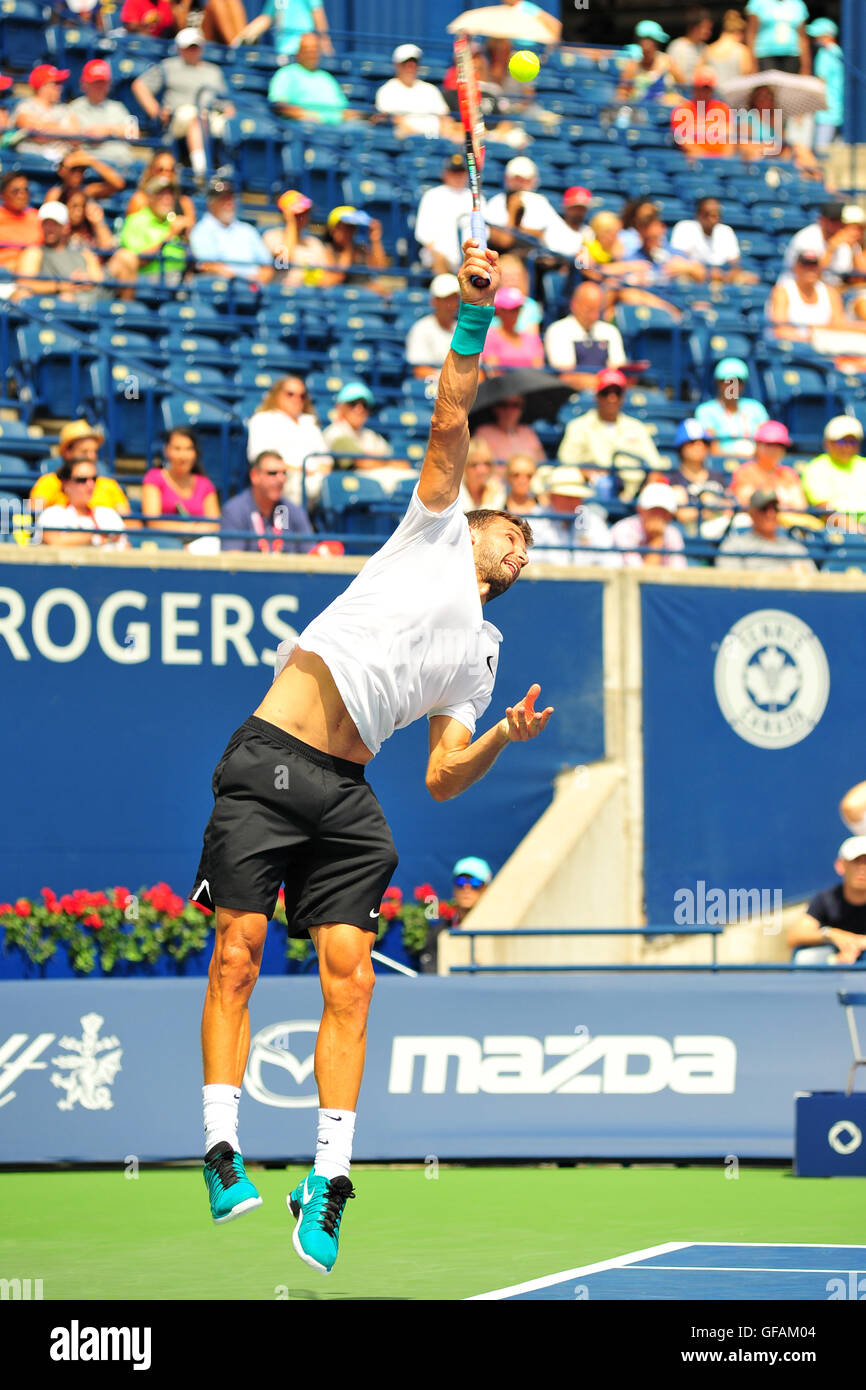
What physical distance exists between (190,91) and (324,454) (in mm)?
5886

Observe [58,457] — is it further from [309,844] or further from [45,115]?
[309,844]

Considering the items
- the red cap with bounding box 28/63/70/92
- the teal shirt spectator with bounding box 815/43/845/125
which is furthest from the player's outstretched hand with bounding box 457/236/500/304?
the teal shirt spectator with bounding box 815/43/845/125

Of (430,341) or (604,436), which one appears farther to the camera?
(430,341)

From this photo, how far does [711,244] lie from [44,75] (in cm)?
597

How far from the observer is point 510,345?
14805 millimetres

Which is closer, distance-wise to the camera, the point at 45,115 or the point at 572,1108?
the point at 572,1108

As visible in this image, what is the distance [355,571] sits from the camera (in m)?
12.2

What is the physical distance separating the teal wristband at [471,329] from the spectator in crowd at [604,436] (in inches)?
333

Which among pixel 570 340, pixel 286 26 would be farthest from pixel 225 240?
pixel 286 26

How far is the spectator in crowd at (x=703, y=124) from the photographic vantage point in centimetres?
2073

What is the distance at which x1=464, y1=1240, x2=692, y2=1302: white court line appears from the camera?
216 inches

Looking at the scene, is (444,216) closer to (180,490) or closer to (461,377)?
(180,490)

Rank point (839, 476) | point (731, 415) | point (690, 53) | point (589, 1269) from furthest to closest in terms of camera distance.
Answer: point (690, 53), point (731, 415), point (839, 476), point (589, 1269)
